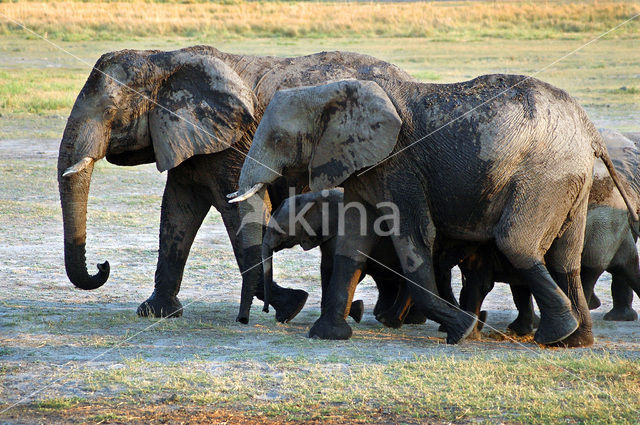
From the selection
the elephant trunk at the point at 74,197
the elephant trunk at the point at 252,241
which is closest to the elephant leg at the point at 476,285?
the elephant trunk at the point at 252,241

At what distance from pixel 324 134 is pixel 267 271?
122 cm

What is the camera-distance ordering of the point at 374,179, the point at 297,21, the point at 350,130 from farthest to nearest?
the point at 297,21 < the point at 374,179 < the point at 350,130

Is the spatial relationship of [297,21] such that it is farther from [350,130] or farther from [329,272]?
[350,130]

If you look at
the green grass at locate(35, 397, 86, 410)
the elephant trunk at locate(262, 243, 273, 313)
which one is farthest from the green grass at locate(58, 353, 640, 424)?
the elephant trunk at locate(262, 243, 273, 313)

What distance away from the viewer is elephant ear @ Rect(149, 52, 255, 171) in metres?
8.07

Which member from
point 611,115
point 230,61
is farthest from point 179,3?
point 230,61

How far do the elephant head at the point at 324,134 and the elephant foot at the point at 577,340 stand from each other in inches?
71.8

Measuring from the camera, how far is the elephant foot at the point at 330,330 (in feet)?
24.8

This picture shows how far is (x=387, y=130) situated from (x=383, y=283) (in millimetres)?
1705

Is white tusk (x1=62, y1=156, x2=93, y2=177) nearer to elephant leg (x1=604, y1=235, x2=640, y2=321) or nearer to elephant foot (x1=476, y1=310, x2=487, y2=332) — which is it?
elephant foot (x1=476, y1=310, x2=487, y2=332)

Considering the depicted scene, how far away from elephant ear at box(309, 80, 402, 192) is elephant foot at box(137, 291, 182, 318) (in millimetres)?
1812

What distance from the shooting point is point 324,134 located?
7.43 metres

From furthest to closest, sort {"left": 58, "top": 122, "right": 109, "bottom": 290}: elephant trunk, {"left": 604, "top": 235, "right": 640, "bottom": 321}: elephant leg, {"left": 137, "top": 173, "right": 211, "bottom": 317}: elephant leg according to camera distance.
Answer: {"left": 137, "top": 173, "right": 211, "bottom": 317}: elephant leg < {"left": 604, "top": 235, "right": 640, "bottom": 321}: elephant leg < {"left": 58, "top": 122, "right": 109, "bottom": 290}: elephant trunk

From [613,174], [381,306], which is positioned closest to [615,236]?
[613,174]
